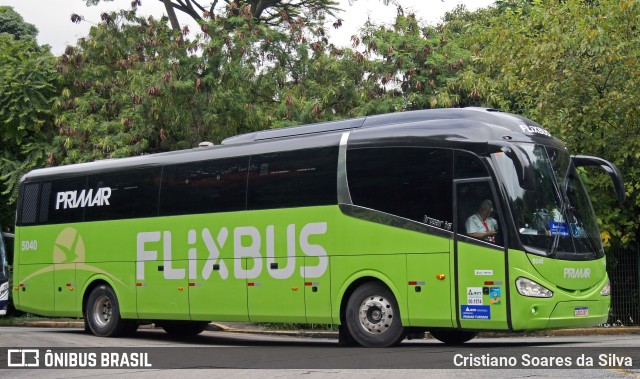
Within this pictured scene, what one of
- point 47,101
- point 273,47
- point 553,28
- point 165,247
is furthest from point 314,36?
point 165,247

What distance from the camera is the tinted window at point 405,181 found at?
48.4 feet

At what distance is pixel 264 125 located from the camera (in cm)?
2800

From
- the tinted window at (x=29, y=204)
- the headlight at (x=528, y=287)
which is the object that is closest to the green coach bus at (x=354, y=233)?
the headlight at (x=528, y=287)

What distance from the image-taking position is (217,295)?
18.0 meters

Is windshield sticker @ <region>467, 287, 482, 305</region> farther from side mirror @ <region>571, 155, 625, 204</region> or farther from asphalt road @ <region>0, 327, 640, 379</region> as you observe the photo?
side mirror @ <region>571, 155, 625, 204</region>

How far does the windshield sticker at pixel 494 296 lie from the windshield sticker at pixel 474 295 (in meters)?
0.18

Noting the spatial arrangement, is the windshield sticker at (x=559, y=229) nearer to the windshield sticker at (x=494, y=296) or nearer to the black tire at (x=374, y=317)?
the windshield sticker at (x=494, y=296)

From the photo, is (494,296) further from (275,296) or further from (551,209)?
(275,296)

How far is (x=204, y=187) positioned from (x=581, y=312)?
7.27 meters

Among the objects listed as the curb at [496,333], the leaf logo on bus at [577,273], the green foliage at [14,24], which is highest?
the green foliage at [14,24]

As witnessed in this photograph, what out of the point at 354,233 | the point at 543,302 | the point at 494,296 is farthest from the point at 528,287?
the point at 354,233

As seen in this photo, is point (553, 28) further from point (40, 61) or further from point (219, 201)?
point (40, 61)

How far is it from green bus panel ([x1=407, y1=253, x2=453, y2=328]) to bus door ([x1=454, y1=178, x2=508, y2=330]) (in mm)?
191

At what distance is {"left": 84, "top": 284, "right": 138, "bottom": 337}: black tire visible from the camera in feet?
65.8
